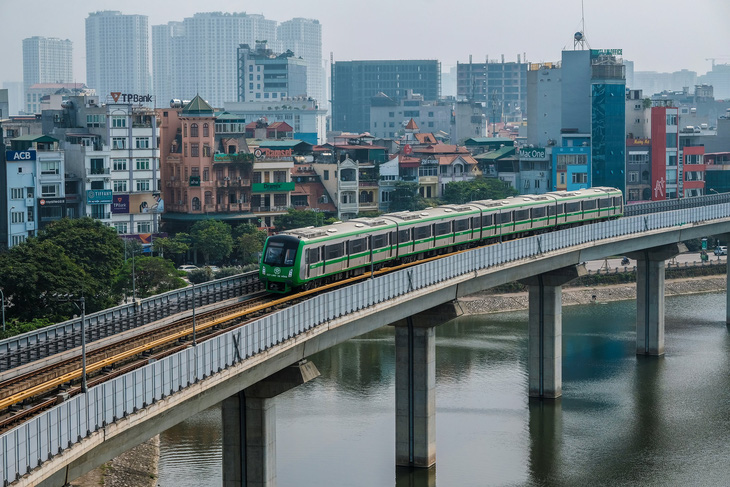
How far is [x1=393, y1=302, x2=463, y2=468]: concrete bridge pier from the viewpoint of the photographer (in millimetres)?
58438

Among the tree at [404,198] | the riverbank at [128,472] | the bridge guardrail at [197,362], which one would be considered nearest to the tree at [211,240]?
the tree at [404,198]

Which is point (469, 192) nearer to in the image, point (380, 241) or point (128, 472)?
point (380, 241)

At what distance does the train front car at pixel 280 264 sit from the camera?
54.7m

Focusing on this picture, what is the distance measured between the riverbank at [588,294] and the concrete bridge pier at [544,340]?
106ft

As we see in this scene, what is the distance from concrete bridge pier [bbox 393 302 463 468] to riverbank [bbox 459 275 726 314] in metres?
47.0

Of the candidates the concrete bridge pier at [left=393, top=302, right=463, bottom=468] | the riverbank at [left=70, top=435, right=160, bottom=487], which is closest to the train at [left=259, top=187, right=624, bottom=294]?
the concrete bridge pier at [left=393, top=302, right=463, bottom=468]

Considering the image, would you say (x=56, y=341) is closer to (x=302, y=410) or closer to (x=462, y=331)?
(x=302, y=410)

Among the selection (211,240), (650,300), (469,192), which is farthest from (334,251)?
(469,192)

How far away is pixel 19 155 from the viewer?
10981 cm

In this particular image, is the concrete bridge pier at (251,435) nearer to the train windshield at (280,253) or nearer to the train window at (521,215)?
the train windshield at (280,253)

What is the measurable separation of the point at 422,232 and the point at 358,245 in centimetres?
708

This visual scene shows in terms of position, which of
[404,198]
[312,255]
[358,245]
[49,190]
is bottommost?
[404,198]

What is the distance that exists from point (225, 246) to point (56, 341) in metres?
76.4

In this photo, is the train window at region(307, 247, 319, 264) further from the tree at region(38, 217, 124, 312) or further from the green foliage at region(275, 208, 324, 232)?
the green foliage at region(275, 208, 324, 232)
